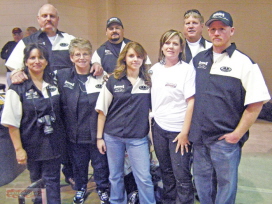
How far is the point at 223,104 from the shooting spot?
6.20ft

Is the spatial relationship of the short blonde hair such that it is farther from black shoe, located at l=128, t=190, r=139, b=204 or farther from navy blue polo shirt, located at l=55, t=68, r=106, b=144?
black shoe, located at l=128, t=190, r=139, b=204

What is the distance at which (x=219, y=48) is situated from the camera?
1.96m

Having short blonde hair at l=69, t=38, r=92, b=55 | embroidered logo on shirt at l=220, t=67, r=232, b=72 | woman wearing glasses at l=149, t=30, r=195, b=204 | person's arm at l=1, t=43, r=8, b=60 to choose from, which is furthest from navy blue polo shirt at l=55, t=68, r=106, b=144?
person's arm at l=1, t=43, r=8, b=60

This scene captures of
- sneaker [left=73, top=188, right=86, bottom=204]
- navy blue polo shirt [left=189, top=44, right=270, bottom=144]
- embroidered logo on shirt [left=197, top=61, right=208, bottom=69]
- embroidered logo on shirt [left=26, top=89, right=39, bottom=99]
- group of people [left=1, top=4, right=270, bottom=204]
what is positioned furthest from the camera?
sneaker [left=73, top=188, right=86, bottom=204]

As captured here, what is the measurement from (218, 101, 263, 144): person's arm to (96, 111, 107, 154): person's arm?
107cm

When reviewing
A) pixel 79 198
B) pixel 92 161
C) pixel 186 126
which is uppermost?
pixel 186 126

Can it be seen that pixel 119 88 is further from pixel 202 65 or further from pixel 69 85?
pixel 202 65

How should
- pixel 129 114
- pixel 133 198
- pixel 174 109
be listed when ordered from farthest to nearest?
pixel 133 198 < pixel 129 114 < pixel 174 109

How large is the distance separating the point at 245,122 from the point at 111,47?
5.90 ft

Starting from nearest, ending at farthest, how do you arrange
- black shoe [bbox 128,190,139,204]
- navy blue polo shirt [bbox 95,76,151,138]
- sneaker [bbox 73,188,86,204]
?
navy blue polo shirt [bbox 95,76,151,138] < black shoe [bbox 128,190,139,204] < sneaker [bbox 73,188,86,204]

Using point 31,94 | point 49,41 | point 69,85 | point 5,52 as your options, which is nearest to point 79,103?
point 69,85

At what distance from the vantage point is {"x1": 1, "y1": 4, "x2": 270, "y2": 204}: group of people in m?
1.91

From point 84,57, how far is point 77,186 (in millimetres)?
1365

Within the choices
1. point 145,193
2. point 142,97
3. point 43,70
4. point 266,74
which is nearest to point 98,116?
point 142,97
